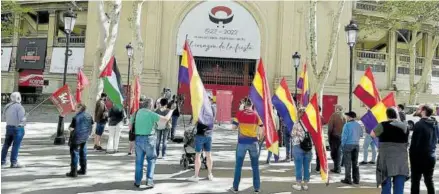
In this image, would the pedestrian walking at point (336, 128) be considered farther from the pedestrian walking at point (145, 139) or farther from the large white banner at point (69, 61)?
the large white banner at point (69, 61)

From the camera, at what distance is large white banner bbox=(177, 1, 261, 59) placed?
79.0 ft

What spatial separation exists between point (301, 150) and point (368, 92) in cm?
213

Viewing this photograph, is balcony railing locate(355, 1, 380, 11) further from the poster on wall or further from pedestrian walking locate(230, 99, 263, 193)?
pedestrian walking locate(230, 99, 263, 193)

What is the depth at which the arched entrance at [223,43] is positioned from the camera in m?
24.1

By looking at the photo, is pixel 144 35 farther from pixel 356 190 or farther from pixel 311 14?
pixel 356 190

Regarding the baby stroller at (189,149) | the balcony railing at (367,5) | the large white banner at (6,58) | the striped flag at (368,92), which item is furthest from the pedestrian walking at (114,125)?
the large white banner at (6,58)

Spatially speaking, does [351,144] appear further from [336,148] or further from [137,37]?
[137,37]

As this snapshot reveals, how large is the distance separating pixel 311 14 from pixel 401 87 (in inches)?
653

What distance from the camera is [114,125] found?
1061cm

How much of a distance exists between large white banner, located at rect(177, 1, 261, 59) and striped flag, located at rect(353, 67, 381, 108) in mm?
16107

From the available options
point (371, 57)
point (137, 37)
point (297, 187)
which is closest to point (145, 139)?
point (297, 187)

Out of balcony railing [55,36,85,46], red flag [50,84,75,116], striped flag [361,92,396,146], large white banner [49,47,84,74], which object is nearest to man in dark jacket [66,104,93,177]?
red flag [50,84,75,116]

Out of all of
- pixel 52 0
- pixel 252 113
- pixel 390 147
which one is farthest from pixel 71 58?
pixel 390 147

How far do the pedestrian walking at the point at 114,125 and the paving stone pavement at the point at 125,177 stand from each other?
0.30 metres
